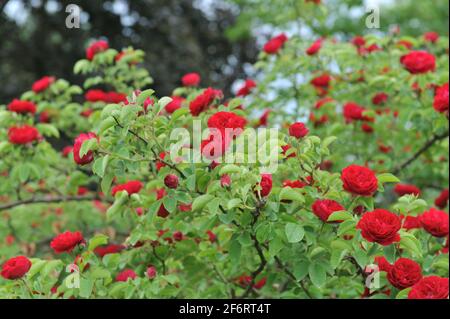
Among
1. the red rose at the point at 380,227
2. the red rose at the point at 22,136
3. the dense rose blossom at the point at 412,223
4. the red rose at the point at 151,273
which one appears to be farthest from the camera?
the red rose at the point at 22,136

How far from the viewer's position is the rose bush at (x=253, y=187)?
72.3 inches

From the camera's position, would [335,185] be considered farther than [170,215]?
No

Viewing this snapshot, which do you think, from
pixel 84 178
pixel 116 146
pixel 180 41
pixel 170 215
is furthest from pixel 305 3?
pixel 180 41

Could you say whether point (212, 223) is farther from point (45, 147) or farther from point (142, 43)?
point (142, 43)

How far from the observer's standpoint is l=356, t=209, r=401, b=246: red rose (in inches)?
65.9

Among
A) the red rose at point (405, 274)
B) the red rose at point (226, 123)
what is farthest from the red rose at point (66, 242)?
the red rose at point (405, 274)

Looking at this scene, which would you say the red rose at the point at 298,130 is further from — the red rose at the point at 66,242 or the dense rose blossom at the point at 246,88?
the dense rose blossom at the point at 246,88

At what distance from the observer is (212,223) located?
81.7 inches

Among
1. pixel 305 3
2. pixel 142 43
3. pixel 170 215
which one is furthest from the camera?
pixel 142 43

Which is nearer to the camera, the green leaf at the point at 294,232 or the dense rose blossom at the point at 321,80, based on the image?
the green leaf at the point at 294,232

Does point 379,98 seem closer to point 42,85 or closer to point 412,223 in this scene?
point 412,223

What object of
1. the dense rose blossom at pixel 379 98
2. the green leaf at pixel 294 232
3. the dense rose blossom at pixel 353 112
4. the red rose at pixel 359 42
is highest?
the red rose at pixel 359 42
